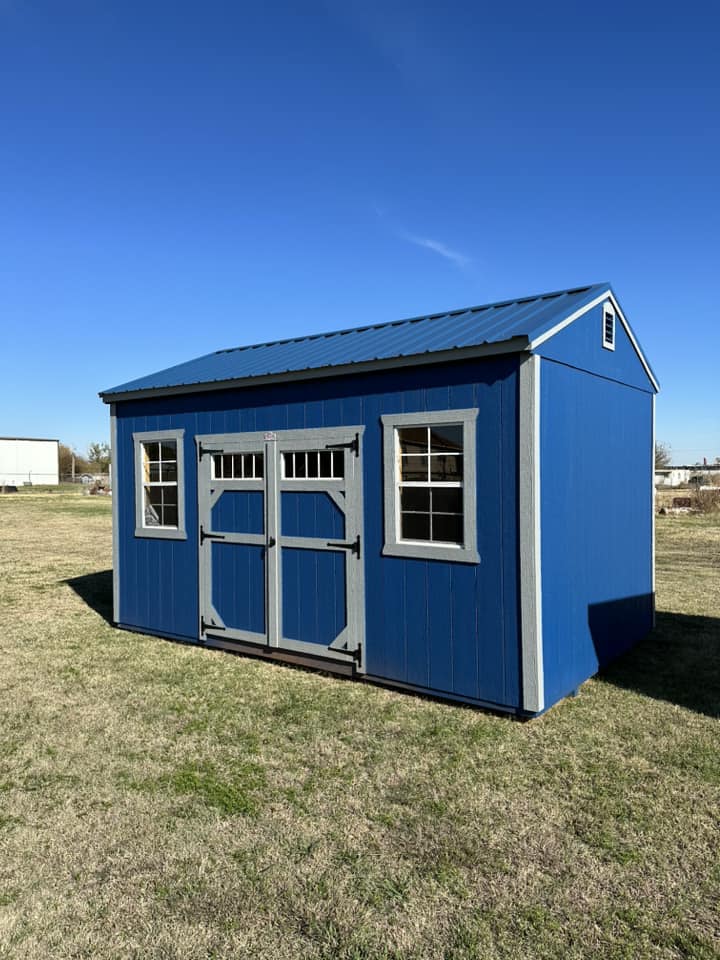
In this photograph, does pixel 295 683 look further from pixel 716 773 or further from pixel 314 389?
pixel 716 773

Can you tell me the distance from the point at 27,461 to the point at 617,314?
75.2 m

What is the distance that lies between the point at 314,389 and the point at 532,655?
11.1 ft

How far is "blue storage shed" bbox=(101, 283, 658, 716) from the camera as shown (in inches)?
219

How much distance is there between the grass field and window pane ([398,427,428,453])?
2.29 meters

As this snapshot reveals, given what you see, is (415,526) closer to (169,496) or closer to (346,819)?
(346,819)

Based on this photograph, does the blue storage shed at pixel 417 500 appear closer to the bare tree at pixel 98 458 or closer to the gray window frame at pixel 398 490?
the gray window frame at pixel 398 490

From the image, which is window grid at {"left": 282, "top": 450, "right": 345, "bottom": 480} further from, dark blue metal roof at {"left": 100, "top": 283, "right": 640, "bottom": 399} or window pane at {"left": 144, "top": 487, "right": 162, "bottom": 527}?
window pane at {"left": 144, "top": 487, "right": 162, "bottom": 527}

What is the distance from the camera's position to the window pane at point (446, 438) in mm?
5840

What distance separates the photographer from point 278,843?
11.9 ft

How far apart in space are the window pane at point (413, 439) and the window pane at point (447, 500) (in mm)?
415

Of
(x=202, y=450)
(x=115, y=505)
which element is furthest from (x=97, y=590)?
(x=202, y=450)

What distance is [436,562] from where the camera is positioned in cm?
593

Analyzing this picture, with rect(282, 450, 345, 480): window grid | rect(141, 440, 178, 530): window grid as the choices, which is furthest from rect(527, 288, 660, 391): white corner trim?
rect(141, 440, 178, 530): window grid

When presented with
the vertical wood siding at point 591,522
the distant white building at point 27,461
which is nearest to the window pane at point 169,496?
the vertical wood siding at point 591,522
